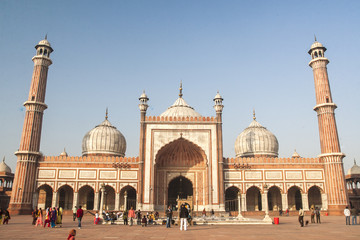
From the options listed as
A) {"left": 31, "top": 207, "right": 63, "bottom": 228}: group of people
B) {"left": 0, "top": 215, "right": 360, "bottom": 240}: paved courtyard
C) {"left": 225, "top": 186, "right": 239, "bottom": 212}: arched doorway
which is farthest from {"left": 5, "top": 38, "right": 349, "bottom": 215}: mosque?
{"left": 0, "top": 215, "right": 360, "bottom": 240}: paved courtyard

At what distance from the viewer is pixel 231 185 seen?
30.0m

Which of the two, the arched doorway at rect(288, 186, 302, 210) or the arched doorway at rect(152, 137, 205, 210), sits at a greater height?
the arched doorway at rect(152, 137, 205, 210)

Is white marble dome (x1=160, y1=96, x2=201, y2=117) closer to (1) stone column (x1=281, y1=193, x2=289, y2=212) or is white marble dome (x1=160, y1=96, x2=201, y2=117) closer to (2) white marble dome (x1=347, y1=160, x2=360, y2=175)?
(1) stone column (x1=281, y1=193, x2=289, y2=212)

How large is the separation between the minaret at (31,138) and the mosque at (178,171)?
0.29ft

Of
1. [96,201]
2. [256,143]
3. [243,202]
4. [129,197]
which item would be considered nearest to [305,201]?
[243,202]

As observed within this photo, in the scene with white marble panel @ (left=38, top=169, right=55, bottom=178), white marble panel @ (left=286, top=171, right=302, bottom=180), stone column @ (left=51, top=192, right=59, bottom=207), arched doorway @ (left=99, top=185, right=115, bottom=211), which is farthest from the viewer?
arched doorway @ (left=99, top=185, right=115, bottom=211)

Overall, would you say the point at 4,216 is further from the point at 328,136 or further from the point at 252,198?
the point at 328,136

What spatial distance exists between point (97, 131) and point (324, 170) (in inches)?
986

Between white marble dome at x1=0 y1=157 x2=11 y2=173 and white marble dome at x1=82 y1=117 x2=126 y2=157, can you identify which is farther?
white marble dome at x1=0 y1=157 x2=11 y2=173

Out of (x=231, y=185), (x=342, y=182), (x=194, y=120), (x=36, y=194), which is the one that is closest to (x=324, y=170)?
(x=342, y=182)

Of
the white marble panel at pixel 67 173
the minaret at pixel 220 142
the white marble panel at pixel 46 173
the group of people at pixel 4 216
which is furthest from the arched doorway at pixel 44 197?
the minaret at pixel 220 142

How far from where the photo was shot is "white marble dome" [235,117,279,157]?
3725cm

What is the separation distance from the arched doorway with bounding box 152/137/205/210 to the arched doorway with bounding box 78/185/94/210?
7350 millimetres

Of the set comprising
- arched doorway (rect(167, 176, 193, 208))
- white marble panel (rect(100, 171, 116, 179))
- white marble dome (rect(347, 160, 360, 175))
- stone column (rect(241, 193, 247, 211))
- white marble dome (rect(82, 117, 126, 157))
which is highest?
white marble dome (rect(82, 117, 126, 157))
